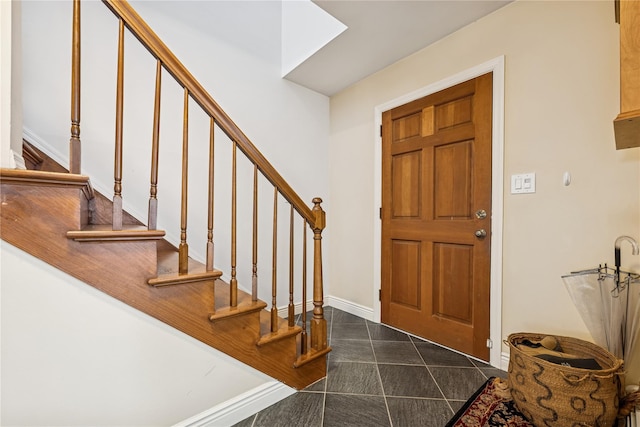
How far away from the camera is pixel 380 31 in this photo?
78.3 inches

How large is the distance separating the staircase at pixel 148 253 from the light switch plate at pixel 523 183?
1.27m

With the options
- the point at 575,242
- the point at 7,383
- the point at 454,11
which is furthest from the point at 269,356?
the point at 454,11

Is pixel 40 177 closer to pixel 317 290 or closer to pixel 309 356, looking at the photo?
pixel 317 290

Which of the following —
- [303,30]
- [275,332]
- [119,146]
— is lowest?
[275,332]

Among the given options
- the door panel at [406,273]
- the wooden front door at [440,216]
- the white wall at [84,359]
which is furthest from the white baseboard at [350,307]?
the white wall at [84,359]

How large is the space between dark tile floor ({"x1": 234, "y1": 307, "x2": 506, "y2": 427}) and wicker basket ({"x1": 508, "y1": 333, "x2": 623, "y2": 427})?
1.14 feet

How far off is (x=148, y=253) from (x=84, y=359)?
415 mm

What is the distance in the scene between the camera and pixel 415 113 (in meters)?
2.27

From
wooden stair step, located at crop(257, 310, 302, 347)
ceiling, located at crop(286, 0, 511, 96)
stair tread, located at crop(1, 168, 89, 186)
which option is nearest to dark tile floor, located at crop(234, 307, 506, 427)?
wooden stair step, located at crop(257, 310, 302, 347)

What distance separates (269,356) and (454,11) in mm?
2429

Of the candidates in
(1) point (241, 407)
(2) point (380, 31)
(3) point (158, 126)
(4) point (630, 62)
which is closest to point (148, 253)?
(3) point (158, 126)

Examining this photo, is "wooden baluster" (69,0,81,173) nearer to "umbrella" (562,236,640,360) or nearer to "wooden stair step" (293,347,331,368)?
"wooden stair step" (293,347,331,368)

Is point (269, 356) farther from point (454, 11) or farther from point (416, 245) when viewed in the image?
point (454, 11)

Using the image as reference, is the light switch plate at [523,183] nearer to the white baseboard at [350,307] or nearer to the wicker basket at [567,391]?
the wicker basket at [567,391]
